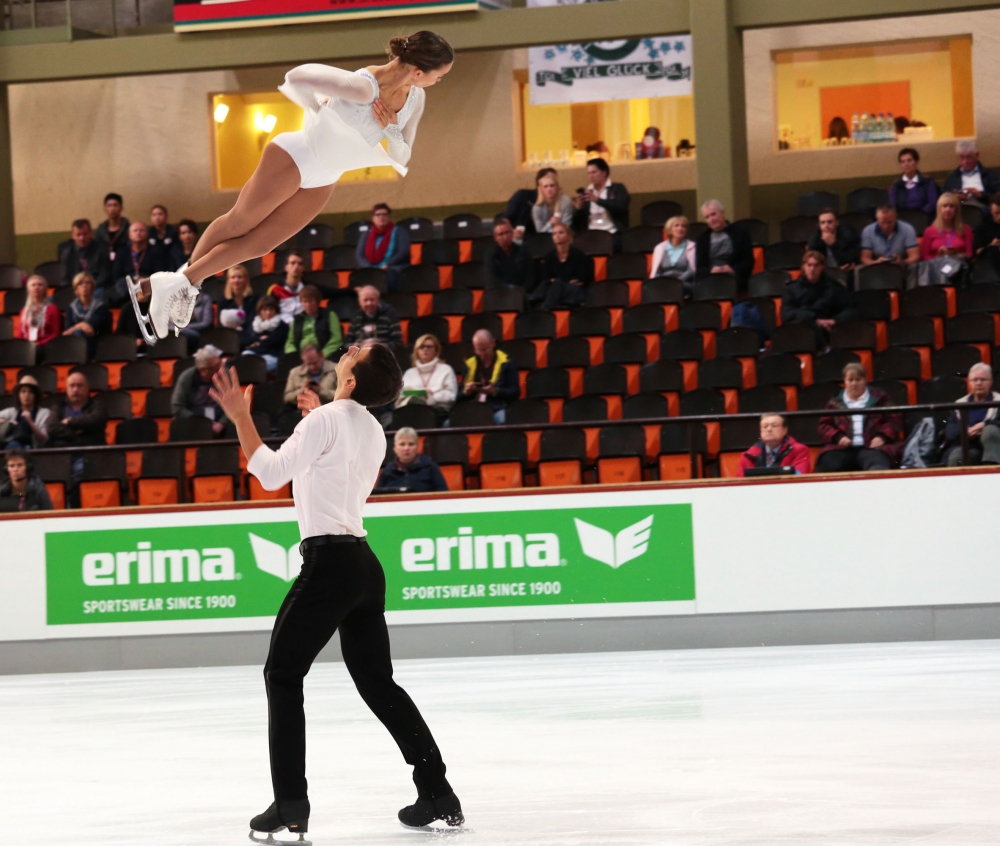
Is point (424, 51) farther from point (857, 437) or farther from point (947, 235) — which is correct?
point (947, 235)

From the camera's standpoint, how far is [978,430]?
10188mm

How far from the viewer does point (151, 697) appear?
881 cm

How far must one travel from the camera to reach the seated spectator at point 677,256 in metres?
13.3

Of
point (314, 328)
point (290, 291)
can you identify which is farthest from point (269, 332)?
point (314, 328)

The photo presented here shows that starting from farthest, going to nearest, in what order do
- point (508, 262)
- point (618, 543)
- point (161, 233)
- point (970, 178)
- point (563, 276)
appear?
point (161, 233) < point (970, 178) < point (508, 262) < point (563, 276) < point (618, 543)

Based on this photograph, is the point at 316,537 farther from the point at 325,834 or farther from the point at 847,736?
the point at 847,736

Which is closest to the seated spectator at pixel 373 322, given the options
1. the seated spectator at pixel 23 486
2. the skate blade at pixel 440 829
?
the seated spectator at pixel 23 486

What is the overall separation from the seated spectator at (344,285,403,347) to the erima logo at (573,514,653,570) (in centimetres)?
295

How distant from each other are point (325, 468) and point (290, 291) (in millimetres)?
8918

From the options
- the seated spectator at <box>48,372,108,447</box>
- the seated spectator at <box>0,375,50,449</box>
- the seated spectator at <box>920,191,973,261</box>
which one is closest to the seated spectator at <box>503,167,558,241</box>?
the seated spectator at <box>920,191,973,261</box>

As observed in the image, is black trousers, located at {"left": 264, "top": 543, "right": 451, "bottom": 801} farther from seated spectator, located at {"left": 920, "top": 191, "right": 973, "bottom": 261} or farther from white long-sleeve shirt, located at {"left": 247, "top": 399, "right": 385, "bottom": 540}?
seated spectator, located at {"left": 920, "top": 191, "right": 973, "bottom": 261}

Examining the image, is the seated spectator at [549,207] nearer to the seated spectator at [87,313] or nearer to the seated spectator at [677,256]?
the seated spectator at [677,256]

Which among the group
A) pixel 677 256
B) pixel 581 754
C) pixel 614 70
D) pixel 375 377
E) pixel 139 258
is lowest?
pixel 581 754

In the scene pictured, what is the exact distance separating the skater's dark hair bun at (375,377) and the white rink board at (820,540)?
19.2 ft
